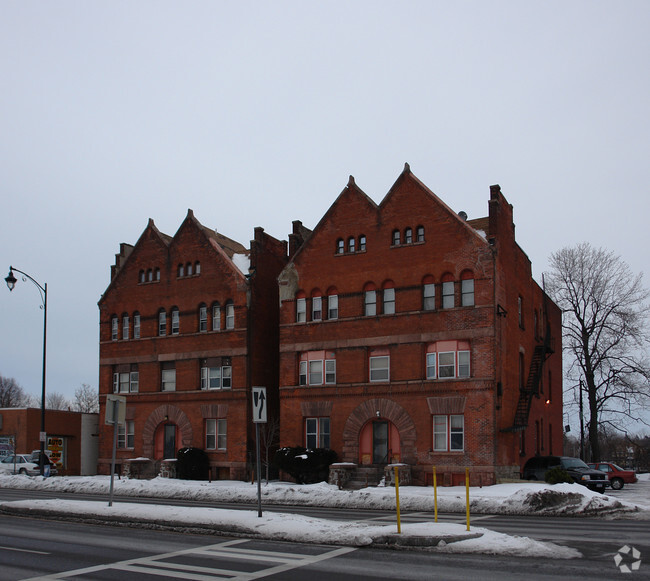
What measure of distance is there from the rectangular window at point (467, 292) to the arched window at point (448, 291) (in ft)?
1.69

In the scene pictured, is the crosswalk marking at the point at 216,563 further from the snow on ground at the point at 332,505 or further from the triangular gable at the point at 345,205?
the triangular gable at the point at 345,205

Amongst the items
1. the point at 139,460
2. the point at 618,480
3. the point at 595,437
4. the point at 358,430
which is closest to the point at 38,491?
the point at 139,460

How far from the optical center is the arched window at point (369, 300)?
37062mm

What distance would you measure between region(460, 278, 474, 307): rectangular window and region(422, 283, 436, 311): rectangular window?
4.51 ft

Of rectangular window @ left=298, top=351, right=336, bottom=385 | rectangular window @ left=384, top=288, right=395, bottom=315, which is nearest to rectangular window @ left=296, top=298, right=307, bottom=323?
rectangular window @ left=298, top=351, right=336, bottom=385

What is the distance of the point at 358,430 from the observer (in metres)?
36.5

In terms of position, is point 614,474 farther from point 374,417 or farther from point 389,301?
point 389,301

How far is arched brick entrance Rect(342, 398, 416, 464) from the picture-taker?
3497 cm

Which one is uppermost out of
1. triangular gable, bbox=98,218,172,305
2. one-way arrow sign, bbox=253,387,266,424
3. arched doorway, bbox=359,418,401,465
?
triangular gable, bbox=98,218,172,305

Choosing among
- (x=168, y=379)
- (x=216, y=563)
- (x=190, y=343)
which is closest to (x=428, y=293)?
(x=190, y=343)

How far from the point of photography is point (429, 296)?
35.6 m

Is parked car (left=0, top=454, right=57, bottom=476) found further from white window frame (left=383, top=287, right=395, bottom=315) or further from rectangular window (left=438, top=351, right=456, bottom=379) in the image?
rectangular window (left=438, top=351, right=456, bottom=379)

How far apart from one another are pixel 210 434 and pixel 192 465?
2.20 meters

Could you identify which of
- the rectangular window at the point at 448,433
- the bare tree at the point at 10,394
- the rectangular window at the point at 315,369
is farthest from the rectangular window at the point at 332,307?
the bare tree at the point at 10,394
